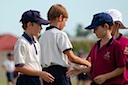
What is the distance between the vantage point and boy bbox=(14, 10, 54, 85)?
23.7 feet

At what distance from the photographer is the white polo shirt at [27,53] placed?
285 inches

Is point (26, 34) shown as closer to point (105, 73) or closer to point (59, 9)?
point (59, 9)

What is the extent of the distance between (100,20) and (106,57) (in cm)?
47

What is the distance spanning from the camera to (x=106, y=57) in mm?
6762

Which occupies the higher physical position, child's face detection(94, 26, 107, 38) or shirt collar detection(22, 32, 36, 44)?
child's face detection(94, 26, 107, 38)

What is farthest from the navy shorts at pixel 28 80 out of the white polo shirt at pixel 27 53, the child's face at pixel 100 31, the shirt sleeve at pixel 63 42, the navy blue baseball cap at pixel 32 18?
the child's face at pixel 100 31

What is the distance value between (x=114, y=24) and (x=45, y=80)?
3.73 ft

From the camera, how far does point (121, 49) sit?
22.1ft

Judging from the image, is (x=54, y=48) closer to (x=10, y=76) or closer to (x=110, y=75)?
(x=110, y=75)

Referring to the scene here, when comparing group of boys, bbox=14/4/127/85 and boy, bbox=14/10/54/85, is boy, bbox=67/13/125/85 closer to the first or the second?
group of boys, bbox=14/4/127/85

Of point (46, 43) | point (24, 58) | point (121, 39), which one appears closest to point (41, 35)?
point (46, 43)

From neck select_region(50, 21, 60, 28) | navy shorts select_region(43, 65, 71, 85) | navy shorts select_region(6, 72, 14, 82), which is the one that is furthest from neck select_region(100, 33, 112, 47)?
navy shorts select_region(6, 72, 14, 82)

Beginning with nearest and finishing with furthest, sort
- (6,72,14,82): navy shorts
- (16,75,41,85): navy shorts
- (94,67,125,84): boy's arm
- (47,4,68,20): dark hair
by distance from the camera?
(94,67,125,84): boy's arm, (16,75,41,85): navy shorts, (47,4,68,20): dark hair, (6,72,14,82): navy shorts

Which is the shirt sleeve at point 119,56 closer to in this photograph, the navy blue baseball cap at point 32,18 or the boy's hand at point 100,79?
the boy's hand at point 100,79
